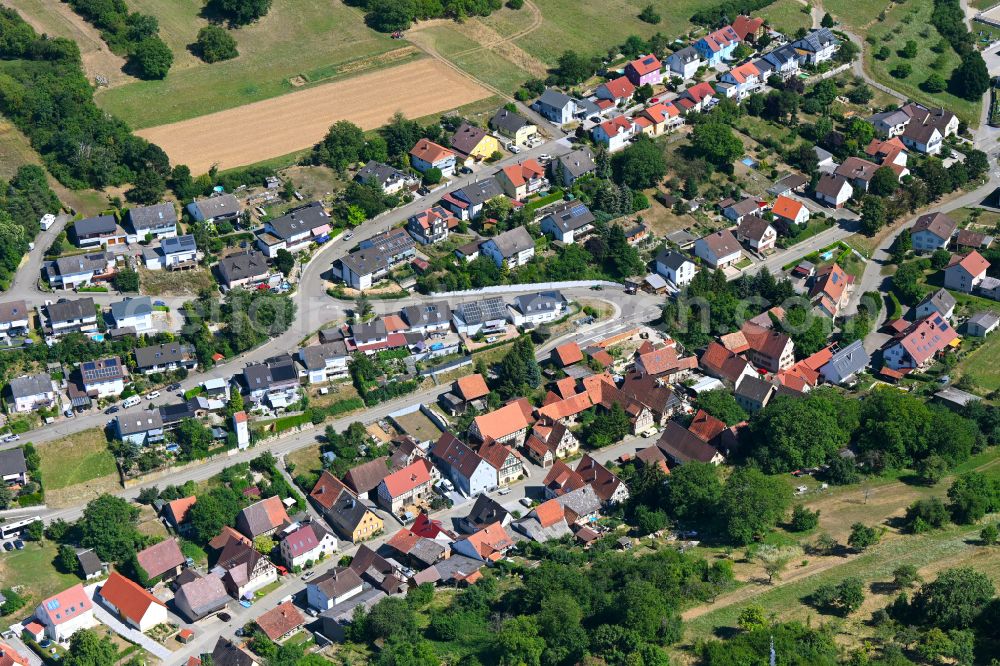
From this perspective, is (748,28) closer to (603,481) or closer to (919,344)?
(919,344)

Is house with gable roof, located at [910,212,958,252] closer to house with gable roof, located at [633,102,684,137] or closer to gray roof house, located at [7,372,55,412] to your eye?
house with gable roof, located at [633,102,684,137]

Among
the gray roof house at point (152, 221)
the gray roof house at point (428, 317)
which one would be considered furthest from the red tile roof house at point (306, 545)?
the gray roof house at point (152, 221)

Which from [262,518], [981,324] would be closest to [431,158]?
[262,518]

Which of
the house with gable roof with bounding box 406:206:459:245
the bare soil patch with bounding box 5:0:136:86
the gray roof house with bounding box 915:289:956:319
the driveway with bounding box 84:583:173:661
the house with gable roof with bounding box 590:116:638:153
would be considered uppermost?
the bare soil patch with bounding box 5:0:136:86

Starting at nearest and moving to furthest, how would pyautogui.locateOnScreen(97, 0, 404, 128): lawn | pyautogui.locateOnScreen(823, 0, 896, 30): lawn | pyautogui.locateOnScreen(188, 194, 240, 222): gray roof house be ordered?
pyautogui.locateOnScreen(188, 194, 240, 222): gray roof house < pyautogui.locateOnScreen(97, 0, 404, 128): lawn < pyautogui.locateOnScreen(823, 0, 896, 30): lawn

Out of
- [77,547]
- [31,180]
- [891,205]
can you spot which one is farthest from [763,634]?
[31,180]

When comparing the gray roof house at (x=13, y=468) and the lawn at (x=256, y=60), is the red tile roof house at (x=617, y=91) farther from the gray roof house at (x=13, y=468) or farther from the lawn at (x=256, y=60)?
the gray roof house at (x=13, y=468)

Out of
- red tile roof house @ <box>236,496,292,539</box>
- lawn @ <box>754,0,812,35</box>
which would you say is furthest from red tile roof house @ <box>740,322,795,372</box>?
lawn @ <box>754,0,812,35</box>
